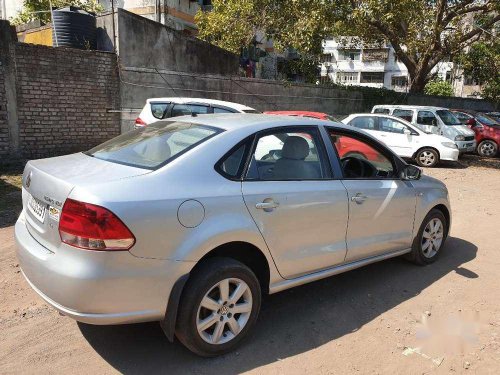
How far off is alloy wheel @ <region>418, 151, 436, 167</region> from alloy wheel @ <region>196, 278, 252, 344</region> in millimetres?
10932

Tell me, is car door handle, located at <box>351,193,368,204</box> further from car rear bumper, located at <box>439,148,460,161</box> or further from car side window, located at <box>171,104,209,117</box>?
car rear bumper, located at <box>439,148,460,161</box>

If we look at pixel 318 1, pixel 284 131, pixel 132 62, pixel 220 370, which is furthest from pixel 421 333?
pixel 318 1

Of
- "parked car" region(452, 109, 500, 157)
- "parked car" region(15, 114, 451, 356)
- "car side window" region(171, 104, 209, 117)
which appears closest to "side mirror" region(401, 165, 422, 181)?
"parked car" region(15, 114, 451, 356)

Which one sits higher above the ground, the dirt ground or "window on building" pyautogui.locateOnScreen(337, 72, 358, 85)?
"window on building" pyautogui.locateOnScreen(337, 72, 358, 85)

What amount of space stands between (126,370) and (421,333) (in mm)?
2227

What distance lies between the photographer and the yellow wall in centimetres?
1128

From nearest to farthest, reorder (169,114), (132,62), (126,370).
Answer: (126,370), (169,114), (132,62)

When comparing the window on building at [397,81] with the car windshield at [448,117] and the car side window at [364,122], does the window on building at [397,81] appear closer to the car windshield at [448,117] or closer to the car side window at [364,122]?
the car windshield at [448,117]

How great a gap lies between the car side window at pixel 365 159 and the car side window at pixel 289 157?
50 centimetres

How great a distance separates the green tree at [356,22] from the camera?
13.4m

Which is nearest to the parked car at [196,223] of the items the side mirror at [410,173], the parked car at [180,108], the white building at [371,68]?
the side mirror at [410,173]

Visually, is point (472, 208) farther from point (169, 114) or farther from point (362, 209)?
point (169, 114)

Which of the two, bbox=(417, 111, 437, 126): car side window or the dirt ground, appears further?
bbox=(417, 111, 437, 126): car side window

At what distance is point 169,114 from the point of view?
Answer: 9.38m
